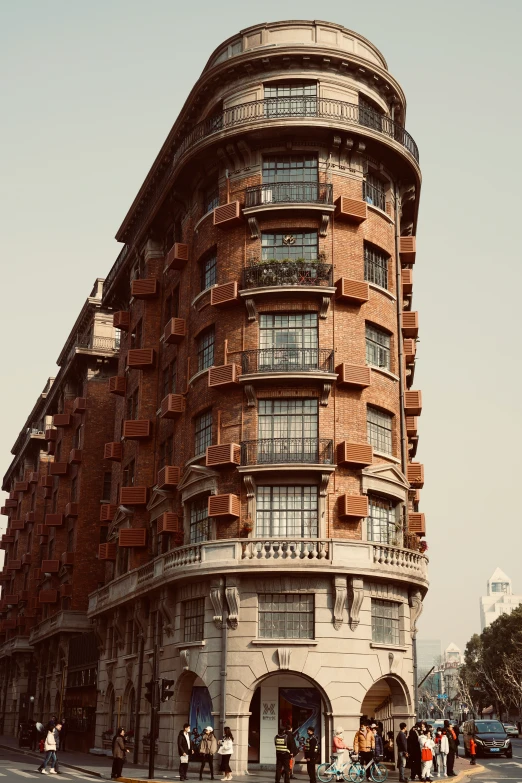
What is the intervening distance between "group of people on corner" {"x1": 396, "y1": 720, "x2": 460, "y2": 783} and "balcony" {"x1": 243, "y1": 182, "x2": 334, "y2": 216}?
21.5m

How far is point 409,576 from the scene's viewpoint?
37281mm

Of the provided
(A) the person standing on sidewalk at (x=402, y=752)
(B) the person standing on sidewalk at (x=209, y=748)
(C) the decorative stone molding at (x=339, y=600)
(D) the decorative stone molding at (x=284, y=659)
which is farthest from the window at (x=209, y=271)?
(A) the person standing on sidewalk at (x=402, y=752)

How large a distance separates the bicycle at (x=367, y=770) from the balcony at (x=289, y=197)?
2233cm

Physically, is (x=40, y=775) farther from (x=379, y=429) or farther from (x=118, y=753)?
(x=379, y=429)

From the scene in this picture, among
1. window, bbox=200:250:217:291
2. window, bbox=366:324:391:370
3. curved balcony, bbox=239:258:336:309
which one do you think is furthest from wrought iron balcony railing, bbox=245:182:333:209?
window, bbox=366:324:391:370

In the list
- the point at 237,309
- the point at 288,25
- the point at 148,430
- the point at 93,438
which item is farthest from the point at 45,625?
the point at 288,25

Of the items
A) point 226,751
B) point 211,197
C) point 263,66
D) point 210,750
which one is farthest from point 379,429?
point 263,66

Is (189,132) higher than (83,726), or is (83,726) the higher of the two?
(189,132)

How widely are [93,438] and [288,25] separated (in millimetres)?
33723

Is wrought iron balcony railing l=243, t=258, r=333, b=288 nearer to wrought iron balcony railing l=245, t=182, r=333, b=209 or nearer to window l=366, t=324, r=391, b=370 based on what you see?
wrought iron balcony railing l=245, t=182, r=333, b=209

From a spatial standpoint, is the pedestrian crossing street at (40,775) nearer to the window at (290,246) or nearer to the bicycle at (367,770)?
the bicycle at (367,770)

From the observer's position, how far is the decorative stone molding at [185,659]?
37128 millimetres

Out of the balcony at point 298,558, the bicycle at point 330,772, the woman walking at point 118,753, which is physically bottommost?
the bicycle at point 330,772

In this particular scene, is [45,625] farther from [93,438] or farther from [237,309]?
[237,309]
